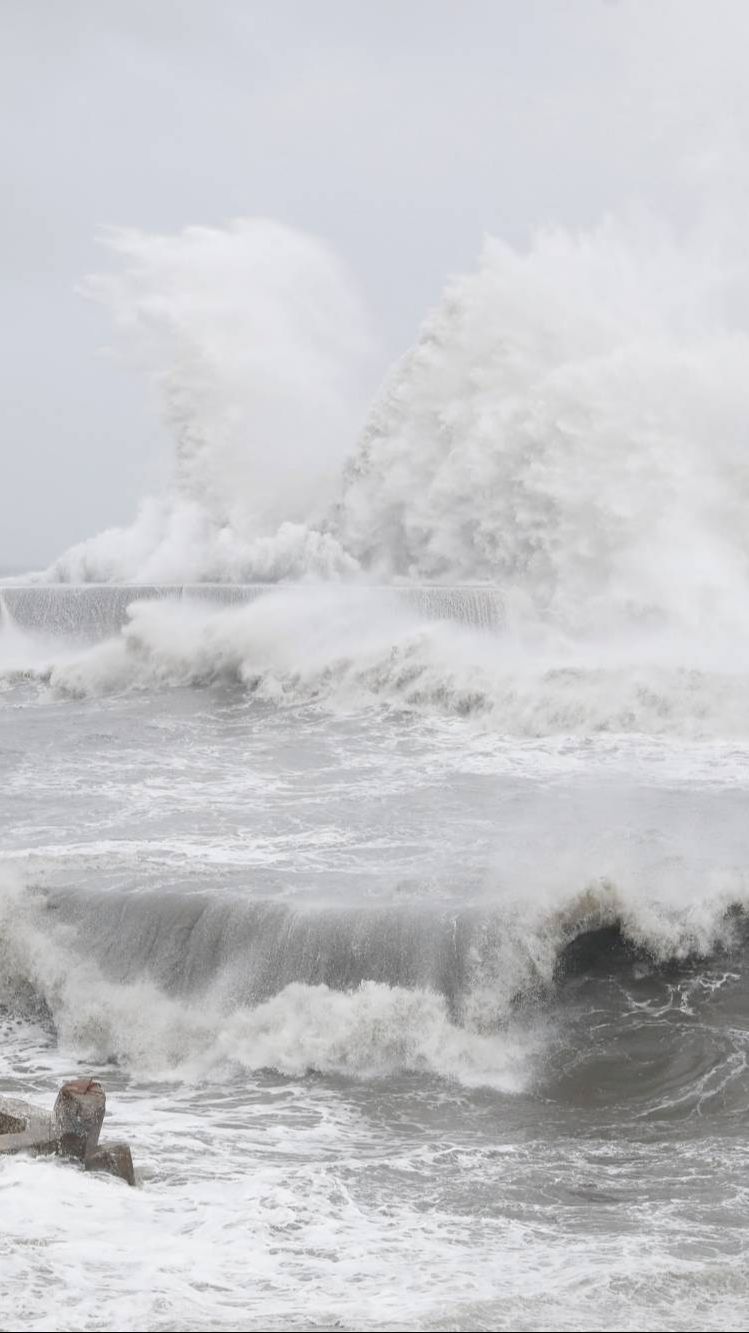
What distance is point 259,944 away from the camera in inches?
372

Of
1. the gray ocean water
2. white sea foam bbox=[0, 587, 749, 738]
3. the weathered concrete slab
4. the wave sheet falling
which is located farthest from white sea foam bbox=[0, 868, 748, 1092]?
the wave sheet falling

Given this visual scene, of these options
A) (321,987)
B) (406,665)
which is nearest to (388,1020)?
(321,987)

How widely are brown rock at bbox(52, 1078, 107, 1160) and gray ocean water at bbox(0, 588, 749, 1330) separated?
0.16 m

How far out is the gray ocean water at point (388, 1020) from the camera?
535 cm

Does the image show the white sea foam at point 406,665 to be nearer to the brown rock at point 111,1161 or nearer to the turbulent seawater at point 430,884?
the turbulent seawater at point 430,884

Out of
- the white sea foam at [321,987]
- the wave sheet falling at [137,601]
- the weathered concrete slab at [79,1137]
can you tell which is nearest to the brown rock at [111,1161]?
the weathered concrete slab at [79,1137]

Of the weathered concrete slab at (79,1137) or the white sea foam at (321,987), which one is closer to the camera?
the weathered concrete slab at (79,1137)

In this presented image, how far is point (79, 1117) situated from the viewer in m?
6.25

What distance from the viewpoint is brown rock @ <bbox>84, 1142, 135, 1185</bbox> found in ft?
20.5

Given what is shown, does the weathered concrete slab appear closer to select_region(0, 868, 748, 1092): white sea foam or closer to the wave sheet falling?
select_region(0, 868, 748, 1092): white sea foam

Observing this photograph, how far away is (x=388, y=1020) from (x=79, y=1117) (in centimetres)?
275

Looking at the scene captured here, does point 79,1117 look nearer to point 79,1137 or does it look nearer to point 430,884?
point 79,1137

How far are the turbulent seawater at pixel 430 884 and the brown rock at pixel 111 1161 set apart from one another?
191mm

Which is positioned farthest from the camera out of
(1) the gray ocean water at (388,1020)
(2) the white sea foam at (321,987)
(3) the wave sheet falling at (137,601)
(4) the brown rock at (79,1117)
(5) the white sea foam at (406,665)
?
(3) the wave sheet falling at (137,601)
